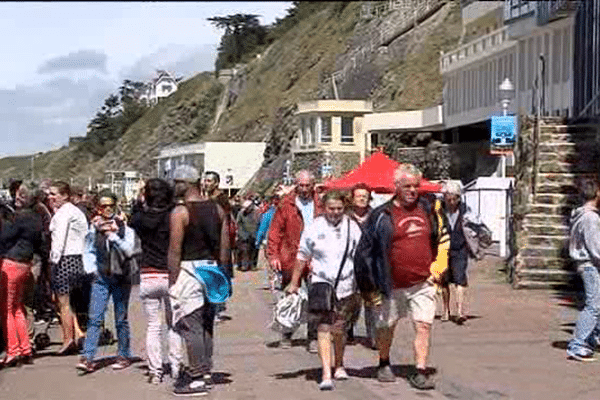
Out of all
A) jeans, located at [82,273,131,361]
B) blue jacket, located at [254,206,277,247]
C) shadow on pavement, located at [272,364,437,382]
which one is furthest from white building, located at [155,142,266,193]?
shadow on pavement, located at [272,364,437,382]

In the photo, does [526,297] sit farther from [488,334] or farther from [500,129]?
[500,129]

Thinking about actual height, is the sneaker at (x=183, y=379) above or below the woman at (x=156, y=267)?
below

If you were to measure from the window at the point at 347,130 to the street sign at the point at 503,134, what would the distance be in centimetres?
3264

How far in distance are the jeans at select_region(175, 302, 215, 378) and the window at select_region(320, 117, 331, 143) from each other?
4844 cm

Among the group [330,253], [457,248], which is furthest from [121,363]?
[457,248]

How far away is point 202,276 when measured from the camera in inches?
351

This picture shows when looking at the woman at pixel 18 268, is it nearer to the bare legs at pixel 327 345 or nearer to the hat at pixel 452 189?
the bare legs at pixel 327 345

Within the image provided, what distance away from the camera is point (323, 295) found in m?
9.17

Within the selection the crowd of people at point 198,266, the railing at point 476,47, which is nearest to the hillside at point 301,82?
the railing at point 476,47

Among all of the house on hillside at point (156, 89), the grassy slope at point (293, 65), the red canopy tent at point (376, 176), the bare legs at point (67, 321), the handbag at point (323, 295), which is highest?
the grassy slope at point (293, 65)

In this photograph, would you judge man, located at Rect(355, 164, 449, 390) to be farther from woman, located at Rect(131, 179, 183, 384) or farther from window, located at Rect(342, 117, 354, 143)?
window, located at Rect(342, 117, 354, 143)

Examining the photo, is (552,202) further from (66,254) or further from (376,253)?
(376,253)

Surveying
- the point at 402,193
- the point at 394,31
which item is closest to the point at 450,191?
the point at 402,193

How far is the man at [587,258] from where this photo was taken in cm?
1030
